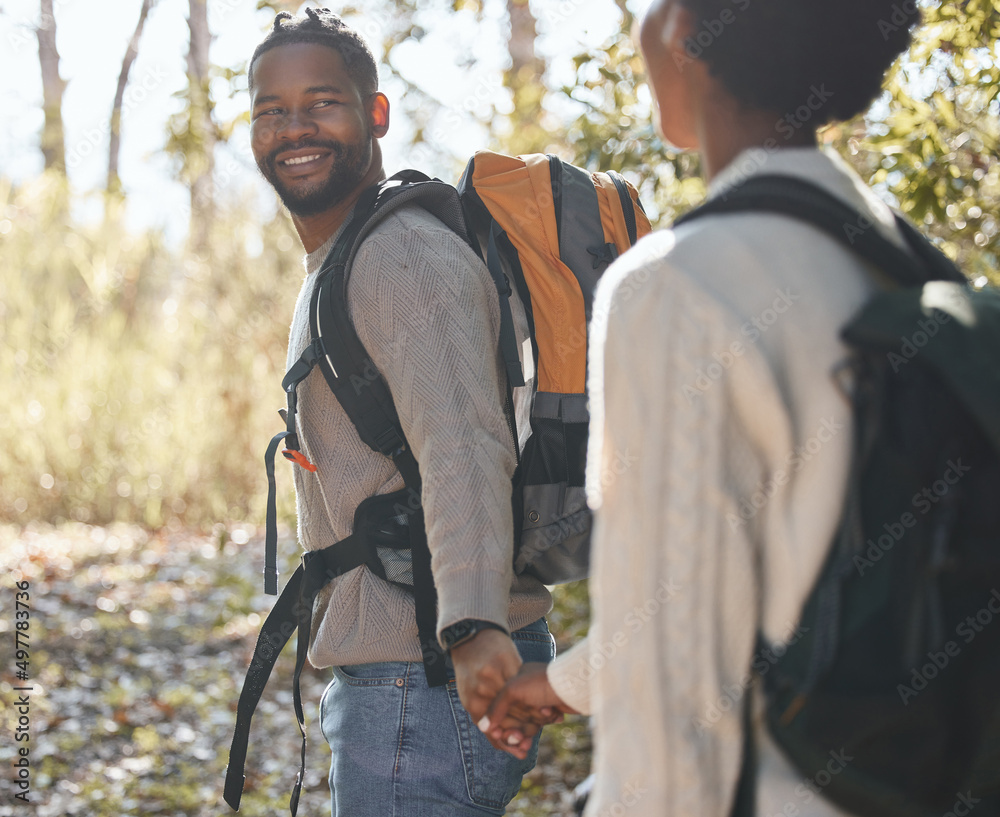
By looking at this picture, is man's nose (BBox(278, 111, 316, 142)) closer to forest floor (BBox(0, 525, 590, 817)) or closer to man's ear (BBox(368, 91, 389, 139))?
man's ear (BBox(368, 91, 389, 139))

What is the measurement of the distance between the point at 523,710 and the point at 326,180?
1.21m

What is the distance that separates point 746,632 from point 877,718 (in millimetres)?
161

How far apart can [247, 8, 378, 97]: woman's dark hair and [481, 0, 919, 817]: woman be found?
1.24 meters

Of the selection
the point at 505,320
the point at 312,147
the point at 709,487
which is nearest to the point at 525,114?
the point at 312,147

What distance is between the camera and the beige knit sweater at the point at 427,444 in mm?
1604

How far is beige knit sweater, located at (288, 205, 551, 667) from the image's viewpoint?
1604 millimetres

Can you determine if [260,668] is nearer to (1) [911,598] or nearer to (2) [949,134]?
(1) [911,598]

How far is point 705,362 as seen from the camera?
3.35 ft

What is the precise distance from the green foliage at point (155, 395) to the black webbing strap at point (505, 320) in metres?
6.21

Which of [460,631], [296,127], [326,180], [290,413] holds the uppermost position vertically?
[296,127]

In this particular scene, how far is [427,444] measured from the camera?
65.4 inches

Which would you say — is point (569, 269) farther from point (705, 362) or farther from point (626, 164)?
point (626, 164)

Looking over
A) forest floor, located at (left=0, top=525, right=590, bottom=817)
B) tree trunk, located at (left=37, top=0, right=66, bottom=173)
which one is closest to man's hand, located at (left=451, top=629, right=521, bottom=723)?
forest floor, located at (left=0, top=525, right=590, bottom=817)

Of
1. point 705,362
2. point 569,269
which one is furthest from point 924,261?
point 569,269
